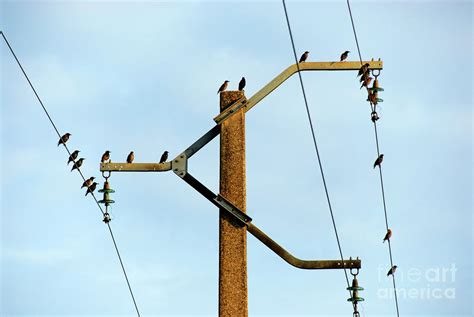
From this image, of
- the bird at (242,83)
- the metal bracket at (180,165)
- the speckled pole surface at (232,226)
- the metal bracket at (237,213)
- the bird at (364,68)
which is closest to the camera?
the speckled pole surface at (232,226)

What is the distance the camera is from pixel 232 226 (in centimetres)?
730

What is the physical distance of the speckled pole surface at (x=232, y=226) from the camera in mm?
7051

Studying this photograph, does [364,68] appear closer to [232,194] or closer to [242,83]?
[242,83]

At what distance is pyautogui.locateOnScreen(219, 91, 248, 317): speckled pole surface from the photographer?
278 inches

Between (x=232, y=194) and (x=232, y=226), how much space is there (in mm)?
269

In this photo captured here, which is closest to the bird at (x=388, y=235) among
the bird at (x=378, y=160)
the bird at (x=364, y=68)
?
the bird at (x=378, y=160)

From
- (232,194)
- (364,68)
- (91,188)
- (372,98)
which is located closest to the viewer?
(232,194)

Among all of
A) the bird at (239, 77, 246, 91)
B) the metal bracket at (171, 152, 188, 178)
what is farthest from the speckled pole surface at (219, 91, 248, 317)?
the bird at (239, 77, 246, 91)

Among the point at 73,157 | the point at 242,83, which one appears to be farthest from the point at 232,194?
the point at 73,157

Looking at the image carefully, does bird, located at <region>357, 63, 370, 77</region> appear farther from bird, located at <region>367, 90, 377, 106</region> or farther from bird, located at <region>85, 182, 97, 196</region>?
bird, located at <region>85, 182, 97, 196</region>

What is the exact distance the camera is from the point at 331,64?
815 cm

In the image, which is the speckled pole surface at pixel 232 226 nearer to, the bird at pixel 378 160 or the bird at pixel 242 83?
the bird at pixel 242 83

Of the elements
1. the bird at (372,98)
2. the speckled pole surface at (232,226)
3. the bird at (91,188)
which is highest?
the bird at (372,98)

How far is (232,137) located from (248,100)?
1.29ft
